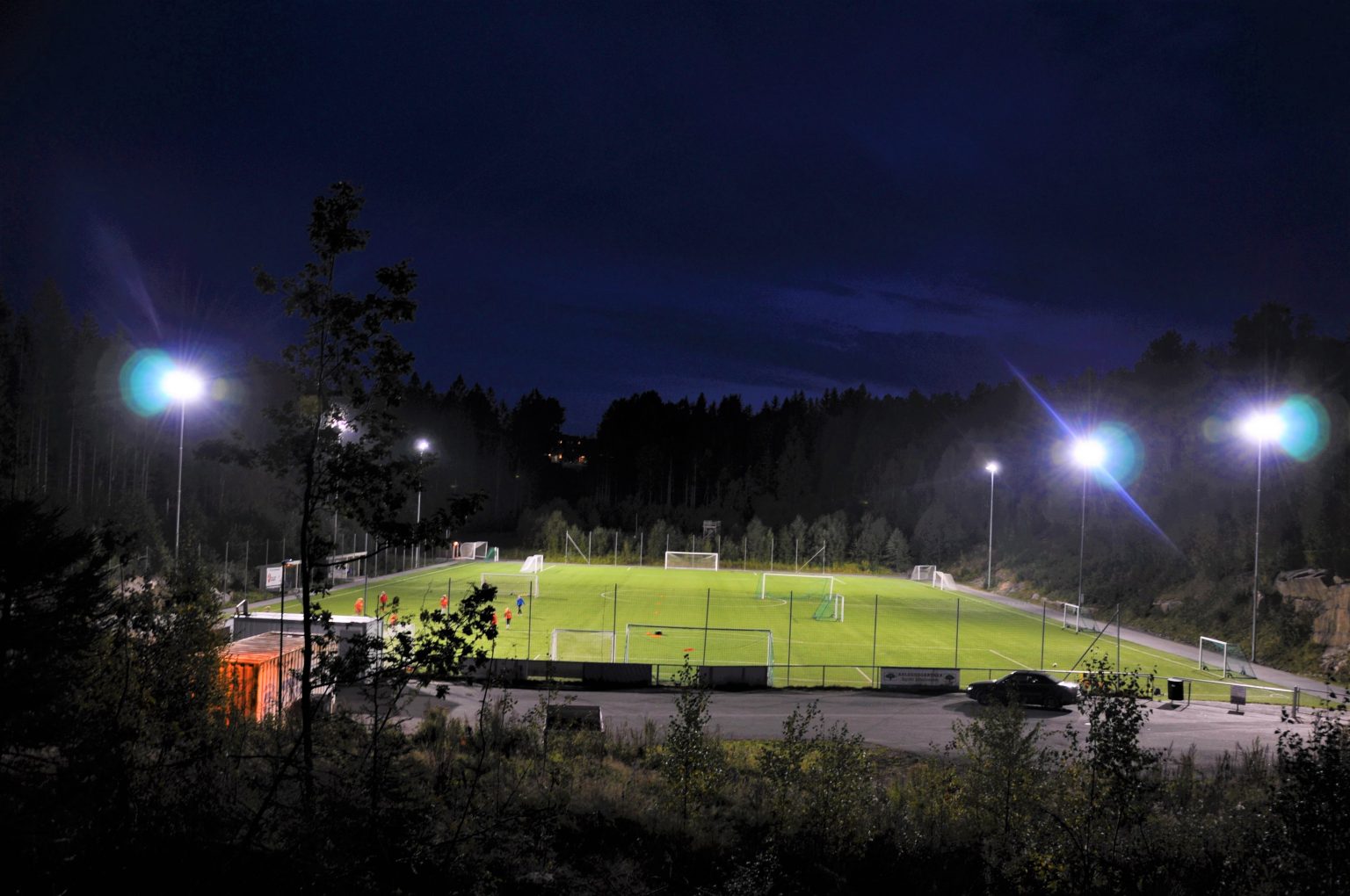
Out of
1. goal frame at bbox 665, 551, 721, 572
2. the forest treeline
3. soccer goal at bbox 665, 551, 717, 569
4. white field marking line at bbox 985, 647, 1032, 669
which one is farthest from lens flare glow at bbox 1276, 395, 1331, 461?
soccer goal at bbox 665, 551, 717, 569

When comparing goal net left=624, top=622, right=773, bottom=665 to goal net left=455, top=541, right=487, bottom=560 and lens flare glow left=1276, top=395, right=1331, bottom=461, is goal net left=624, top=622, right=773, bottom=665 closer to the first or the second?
goal net left=455, top=541, right=487, bottom=560

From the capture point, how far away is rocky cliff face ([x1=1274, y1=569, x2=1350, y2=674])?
35.4 meters

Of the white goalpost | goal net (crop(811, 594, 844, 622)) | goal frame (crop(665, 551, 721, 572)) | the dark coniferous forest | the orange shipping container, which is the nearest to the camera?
the dark coniferous forest

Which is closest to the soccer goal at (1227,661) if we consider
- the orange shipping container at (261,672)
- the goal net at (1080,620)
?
the goal net at (1080,620)

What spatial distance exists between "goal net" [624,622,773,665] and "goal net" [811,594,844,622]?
802 centimetres

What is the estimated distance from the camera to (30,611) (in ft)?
27.1

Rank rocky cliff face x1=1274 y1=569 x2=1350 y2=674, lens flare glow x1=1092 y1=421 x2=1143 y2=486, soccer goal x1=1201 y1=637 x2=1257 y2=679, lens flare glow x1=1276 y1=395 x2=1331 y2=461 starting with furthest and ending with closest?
1. lens flare glow x1=1092 y1=421 x2=1143 y2=486
2. lens flare glow x1=1276 y1=395 x2=1331 y2=461
3. rocky cliff face x1=1274 y1=569 x2=1350 y2=674
4. soccer goal x1=1201 y1=637 x2=1257 y2=679

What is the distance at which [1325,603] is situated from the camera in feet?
126

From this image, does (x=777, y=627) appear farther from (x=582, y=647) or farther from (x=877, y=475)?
(x=877, y=475)

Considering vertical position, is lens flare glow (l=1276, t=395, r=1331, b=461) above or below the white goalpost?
above

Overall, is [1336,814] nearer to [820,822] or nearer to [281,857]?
[820,822]

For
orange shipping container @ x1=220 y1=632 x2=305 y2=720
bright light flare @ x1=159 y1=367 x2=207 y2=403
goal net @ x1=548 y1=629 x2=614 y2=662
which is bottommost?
goal net @ x1=548 y1=629 x2=614 y2=662

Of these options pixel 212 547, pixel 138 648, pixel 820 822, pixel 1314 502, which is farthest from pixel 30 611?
pixel 1314 502

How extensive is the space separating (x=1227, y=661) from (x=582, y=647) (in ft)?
86.6
